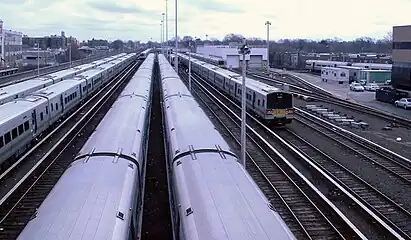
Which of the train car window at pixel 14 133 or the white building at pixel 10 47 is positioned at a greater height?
the white building at pixel 10 47

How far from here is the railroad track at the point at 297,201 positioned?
13.3 m

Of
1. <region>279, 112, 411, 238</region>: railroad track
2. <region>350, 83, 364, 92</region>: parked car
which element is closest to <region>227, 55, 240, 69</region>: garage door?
<region>279, 112, 411, 238</region>: railroad track

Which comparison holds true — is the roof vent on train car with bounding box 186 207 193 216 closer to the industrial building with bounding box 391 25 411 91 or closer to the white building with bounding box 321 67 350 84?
the industrial building with bounding box 391 25 411 91

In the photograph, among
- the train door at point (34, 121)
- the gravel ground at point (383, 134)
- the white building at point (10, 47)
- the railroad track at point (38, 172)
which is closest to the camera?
the railroad track at point (38, 172)

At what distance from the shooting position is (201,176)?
982 centimetres

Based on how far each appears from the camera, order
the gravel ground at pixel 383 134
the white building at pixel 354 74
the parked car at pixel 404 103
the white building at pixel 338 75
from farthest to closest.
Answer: the white building at pixel 338 75 → the white building at pixel 354 74 → the parked car at pixel 404 103 → the gravel ground at pixel 383 134

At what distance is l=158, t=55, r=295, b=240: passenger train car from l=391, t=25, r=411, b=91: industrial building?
38950 mm

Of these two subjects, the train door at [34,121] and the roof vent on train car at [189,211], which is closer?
the roof vent on train car at [189,211]

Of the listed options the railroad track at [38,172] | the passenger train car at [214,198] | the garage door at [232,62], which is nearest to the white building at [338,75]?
the garage door at [232,62]

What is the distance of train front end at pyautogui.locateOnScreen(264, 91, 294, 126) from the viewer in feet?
94.1

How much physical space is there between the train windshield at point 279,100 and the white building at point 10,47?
81.7 meters

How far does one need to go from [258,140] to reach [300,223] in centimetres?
1224

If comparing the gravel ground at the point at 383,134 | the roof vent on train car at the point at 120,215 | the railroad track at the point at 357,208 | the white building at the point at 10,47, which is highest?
the white building at the point at 10,47

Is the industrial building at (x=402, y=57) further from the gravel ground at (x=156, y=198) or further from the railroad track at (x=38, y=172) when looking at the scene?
the railroad track at (x=38, y=172)
